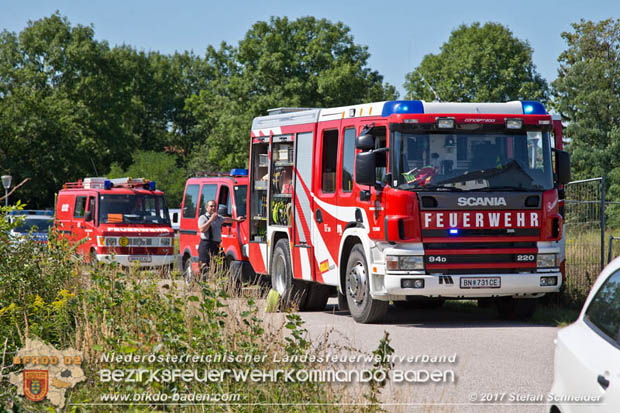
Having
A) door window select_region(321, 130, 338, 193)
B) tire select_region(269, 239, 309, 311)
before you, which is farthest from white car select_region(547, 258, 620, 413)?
tire select_region(269, 239, 309, 311)

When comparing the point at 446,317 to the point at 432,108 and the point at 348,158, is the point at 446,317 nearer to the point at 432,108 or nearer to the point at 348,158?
the point at 348,158

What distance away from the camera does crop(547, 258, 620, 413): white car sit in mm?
4465

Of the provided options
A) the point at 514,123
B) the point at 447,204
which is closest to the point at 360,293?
the point at 447,204

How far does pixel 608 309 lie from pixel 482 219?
7911 millimetres

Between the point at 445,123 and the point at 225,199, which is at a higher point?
the point at 445,123

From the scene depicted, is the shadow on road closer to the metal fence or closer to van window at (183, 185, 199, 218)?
the metal fence

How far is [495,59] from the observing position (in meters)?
60.9

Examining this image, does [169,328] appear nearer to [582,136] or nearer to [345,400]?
[345,400]

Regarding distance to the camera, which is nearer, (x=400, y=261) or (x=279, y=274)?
(x=400, y=261)

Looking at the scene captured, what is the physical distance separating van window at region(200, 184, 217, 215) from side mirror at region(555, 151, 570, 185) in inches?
331

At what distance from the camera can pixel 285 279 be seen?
52.3 feet

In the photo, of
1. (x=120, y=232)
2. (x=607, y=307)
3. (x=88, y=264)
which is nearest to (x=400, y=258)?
(x=88, y=264)

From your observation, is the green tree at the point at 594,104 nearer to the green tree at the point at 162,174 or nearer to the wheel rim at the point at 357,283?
the green tree at the point at 162,174

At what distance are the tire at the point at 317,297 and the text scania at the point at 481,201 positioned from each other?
12.4 feet
